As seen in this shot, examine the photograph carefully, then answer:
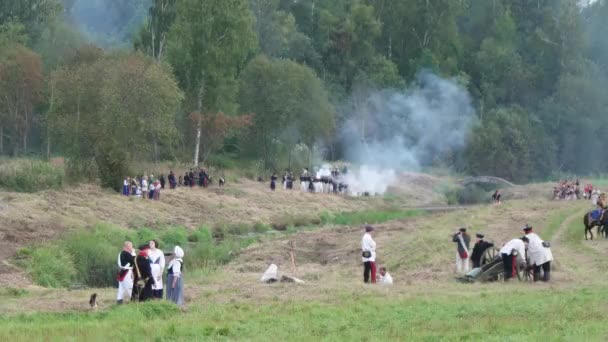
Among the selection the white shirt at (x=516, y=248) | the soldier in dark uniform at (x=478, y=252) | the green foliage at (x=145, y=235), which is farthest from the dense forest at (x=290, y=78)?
the white shirt at (x=516, y=248)

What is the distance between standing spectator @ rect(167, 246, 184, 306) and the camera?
77.7 feet

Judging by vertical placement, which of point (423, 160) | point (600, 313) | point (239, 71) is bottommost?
point (600, 313)

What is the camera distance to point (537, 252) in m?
26.8

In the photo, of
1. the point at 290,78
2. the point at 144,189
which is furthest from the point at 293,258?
the point at 290,78

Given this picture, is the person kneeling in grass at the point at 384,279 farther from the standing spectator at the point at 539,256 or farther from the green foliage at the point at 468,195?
the green foliage at the point at 468,195

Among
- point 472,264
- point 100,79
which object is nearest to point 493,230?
point 472,264

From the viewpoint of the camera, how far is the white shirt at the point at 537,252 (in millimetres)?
26844

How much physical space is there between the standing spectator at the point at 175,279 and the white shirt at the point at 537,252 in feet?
31.5

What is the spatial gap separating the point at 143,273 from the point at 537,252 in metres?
10.6

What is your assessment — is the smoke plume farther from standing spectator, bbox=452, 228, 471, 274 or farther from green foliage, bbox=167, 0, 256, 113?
standing spectator, bbox=452, 228, 471, 274

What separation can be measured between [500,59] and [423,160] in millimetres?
16151

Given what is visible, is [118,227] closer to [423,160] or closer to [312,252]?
[312,252]

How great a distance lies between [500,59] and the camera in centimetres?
10075

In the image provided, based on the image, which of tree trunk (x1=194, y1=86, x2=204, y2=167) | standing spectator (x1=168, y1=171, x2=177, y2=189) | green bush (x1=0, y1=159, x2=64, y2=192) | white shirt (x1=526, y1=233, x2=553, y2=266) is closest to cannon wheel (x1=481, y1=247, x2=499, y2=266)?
white shirt (x1=526, y1=233, x2=553, y2=266)
